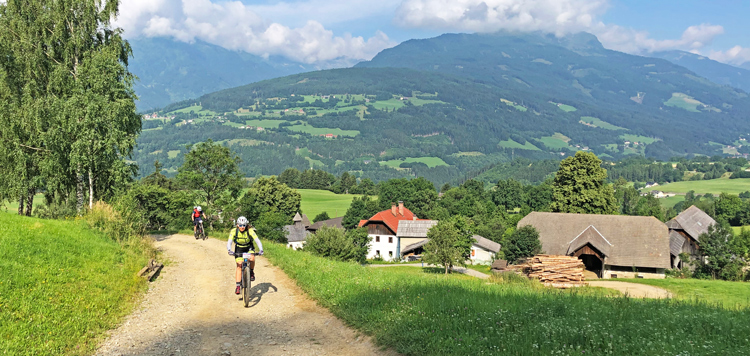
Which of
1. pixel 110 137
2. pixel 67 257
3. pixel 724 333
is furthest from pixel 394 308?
pixel 110 137

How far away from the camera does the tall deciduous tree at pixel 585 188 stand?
60188 mm

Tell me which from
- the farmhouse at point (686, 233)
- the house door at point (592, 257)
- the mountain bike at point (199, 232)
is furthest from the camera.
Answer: the farmhouse at point (686, 233)

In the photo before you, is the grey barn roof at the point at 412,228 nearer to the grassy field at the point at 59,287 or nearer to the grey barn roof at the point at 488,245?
the grey barn roof at the point at 488,245

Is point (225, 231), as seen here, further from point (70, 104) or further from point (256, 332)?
point (256, 332)

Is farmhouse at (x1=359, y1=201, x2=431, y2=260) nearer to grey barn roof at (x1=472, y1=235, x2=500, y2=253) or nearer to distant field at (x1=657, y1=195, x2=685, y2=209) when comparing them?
grey barn roof at (x1=472, y1=235, x2=500, y2=253)

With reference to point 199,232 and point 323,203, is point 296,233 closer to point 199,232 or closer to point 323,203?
point 323,203

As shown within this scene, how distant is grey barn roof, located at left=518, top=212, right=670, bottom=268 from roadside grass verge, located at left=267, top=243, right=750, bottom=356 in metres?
40.3

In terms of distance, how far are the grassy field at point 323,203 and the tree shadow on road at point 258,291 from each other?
109 meters

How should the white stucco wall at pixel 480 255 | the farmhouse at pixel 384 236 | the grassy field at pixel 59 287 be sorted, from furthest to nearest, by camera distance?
the farmhouse at pixel 384 236
the white stucco wall at pixel 480 255
the grassy field at pixel 59 287

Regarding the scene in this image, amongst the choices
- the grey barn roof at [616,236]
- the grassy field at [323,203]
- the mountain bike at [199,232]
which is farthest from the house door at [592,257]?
the grassy field at [323,203]

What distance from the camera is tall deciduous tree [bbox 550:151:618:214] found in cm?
6019

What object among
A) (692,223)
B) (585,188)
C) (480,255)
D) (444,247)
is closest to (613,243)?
(585,188)

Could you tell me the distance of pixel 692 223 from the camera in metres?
63.0

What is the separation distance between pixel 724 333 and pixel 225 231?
1023 inches
